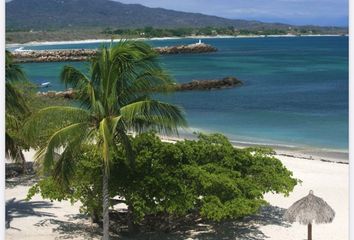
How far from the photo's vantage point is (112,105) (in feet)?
28.8

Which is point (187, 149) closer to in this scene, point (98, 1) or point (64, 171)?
point (64, 171)

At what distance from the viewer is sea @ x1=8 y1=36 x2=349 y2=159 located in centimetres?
2795

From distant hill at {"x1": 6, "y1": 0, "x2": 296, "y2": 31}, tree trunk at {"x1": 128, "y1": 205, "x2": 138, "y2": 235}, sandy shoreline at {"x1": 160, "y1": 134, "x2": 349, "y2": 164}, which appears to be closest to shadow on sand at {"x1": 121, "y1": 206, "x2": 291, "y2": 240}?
tree trunk at {"x1": 128, "y1": 205, "x2": 138, "y2": 235}

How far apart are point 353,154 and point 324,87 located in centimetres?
4511

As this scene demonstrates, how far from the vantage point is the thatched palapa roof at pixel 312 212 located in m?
9.89

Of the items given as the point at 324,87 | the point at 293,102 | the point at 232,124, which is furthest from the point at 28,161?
the point at 324,87

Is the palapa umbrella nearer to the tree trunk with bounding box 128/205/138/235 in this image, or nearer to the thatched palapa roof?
the thatched palapa roof

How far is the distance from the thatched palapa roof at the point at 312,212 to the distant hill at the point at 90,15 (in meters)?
118

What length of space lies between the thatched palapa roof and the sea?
108 inches

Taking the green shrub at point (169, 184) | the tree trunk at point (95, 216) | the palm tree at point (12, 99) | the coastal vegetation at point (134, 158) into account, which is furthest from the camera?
the palm tree at point (12, 99)

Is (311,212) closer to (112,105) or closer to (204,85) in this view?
(112,105)

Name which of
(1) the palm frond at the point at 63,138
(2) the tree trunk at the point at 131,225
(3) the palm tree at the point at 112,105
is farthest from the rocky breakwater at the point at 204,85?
(1) the palm frond at the point at 63,138

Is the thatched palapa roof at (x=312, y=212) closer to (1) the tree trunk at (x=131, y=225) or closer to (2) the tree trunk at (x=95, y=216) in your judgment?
(1) the tree trunk at (x=131, y=225)

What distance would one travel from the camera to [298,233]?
446 inches
